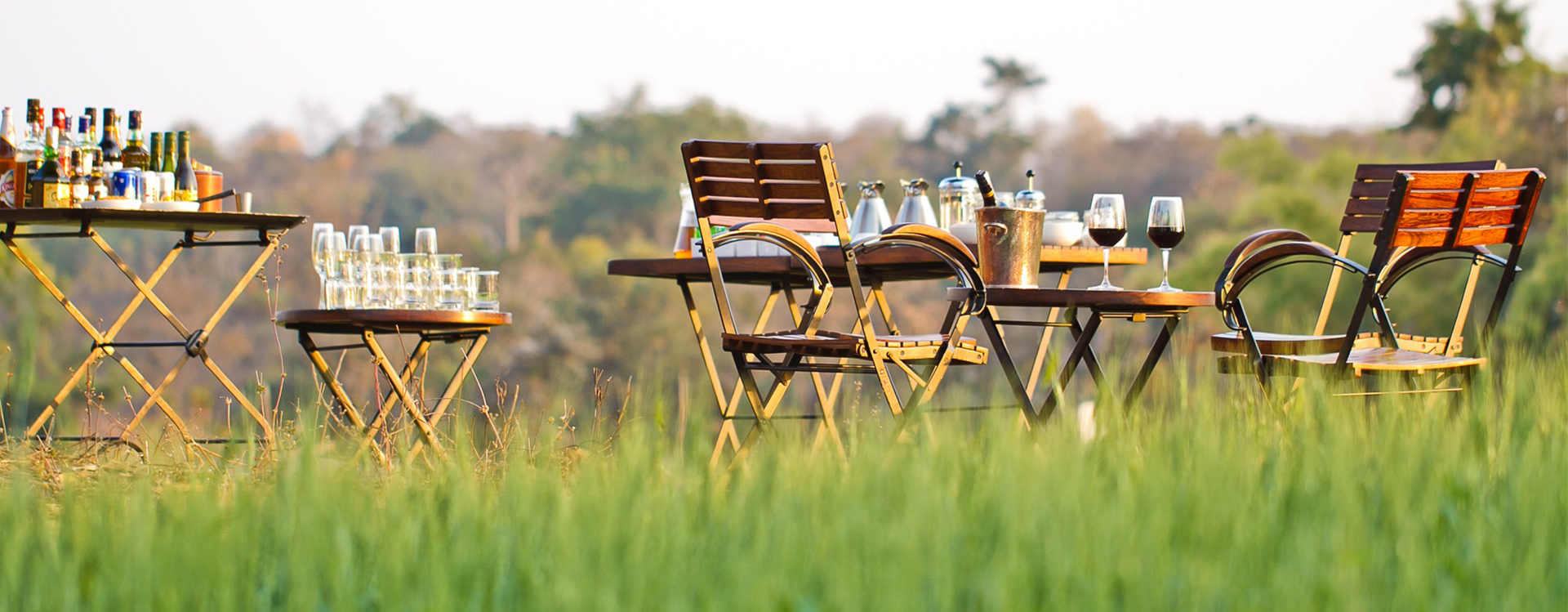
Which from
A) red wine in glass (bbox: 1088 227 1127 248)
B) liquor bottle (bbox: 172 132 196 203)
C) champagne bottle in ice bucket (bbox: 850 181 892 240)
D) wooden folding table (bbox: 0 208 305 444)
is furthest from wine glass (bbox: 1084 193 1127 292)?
liquor bottle (bbox: 172 132 196 203)

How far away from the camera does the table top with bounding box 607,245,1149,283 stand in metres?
3.65

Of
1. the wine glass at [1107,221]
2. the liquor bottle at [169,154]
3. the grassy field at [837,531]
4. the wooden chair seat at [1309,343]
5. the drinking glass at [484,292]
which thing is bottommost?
the grassy field at [837,531]

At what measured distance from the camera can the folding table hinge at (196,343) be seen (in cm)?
404

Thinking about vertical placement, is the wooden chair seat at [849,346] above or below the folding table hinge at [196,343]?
above

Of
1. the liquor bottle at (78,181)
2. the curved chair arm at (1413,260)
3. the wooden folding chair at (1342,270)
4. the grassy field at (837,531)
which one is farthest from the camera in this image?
the liquor bottle at (78,181)

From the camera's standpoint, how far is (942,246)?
3.28 m

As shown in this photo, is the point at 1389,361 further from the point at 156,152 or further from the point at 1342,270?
the point at 156,152

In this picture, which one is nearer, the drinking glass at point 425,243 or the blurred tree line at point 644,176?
the drinking glass at point 425,243

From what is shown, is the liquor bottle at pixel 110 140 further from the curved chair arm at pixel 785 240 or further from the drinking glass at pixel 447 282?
the curved chair arm at pixel 785 240

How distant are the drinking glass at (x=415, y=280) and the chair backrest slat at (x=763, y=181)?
1.07 metres

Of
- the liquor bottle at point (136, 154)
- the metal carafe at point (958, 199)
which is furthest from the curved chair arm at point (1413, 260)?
the liquor bottle at point (136, 154)

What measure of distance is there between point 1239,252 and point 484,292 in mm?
2089

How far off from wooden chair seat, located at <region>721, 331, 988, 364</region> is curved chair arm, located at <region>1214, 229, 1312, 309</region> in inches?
20.7

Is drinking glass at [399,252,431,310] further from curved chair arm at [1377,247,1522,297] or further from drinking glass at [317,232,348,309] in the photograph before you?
curved chair arm at [1377,247,1522,297]
